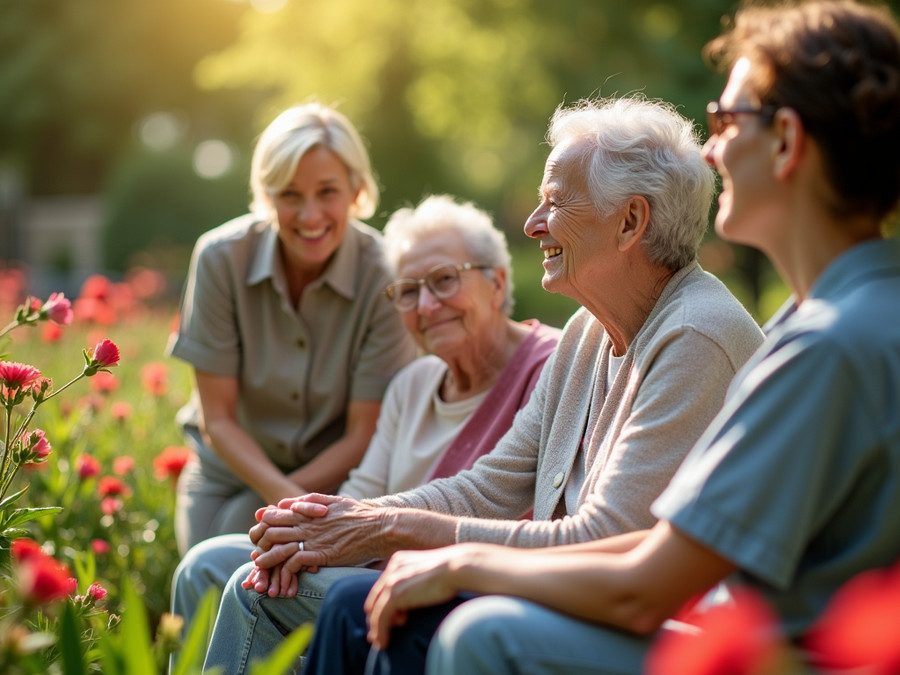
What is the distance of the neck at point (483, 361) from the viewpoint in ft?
12.1

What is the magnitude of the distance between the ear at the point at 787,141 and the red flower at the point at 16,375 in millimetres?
1729

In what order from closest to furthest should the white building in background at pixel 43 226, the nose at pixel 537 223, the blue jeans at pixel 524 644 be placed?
the blue jeans at pixel 524 644, the nose at pixel 537 223, the white building in background at pixel 43 226

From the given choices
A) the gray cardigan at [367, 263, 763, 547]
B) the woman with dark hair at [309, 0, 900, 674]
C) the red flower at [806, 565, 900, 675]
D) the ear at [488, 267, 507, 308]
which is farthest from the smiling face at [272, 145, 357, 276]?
the red flower at [806, 565, 900, 675]

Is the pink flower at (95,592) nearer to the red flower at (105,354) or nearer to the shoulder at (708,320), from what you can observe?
the red flower at (105,354)

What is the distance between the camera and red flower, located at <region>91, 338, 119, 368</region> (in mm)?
2781

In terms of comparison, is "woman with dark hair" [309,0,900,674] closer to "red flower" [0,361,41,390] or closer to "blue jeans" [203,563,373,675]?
"blue jeans" [203,563,373,675]

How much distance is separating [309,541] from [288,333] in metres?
1.50

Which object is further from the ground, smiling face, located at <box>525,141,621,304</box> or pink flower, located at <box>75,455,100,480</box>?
smiling face, located at <box>525,141,621,304</box>

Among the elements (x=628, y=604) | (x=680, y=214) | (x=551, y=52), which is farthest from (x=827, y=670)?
(x=551, y=52)

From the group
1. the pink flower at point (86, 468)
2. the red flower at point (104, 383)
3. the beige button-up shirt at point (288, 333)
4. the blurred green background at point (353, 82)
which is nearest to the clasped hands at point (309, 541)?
the beige button-up shirt at point (288, 333)

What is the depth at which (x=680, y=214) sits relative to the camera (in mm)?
2818

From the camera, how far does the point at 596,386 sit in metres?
2.92

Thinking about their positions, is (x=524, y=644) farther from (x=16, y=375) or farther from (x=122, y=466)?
(x=122, y=466)

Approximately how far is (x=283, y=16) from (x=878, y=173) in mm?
19057
